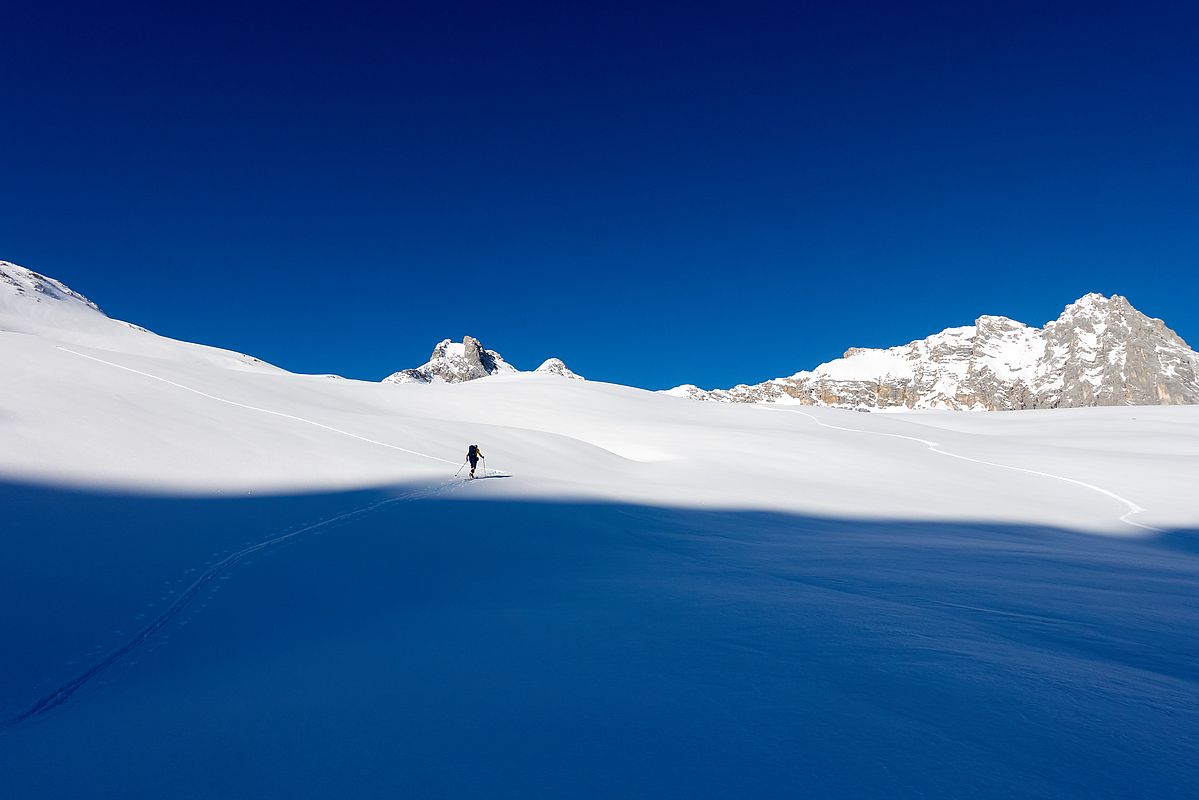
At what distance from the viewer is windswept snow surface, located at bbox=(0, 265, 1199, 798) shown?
10.8ft

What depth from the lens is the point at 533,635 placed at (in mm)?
5180

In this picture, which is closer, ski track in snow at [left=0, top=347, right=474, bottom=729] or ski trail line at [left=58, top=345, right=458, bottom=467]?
ski track in snow at [left=0, top=347, right=474, bottom=729]

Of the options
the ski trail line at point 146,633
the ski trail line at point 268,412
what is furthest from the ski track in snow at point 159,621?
the ski trail line at point 268,412

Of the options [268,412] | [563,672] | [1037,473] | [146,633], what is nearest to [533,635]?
[563,672]

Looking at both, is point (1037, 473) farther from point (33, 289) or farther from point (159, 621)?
point (33, 289)

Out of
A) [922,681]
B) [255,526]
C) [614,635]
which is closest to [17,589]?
[255,526]

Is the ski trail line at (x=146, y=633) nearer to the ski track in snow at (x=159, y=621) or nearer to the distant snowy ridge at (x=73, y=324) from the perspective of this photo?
the ski track in snow at (x=159, y=621)

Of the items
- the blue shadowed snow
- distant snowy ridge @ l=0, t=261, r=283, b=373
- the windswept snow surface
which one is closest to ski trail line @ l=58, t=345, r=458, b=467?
the windswept snow surface

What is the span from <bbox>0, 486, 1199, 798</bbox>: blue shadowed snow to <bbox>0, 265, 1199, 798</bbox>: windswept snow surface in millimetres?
28

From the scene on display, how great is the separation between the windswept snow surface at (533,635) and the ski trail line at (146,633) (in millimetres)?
32

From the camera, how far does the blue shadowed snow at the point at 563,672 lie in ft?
10.5

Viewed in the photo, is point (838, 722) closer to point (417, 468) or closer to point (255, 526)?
point (255, 526)

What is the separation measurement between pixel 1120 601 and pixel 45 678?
10190 millimetres

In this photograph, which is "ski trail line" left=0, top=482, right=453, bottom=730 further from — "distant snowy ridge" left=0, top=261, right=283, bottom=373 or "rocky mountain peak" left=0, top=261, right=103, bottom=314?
"rocky mountain peak" left=0, top=261, right=103, bottom=314
